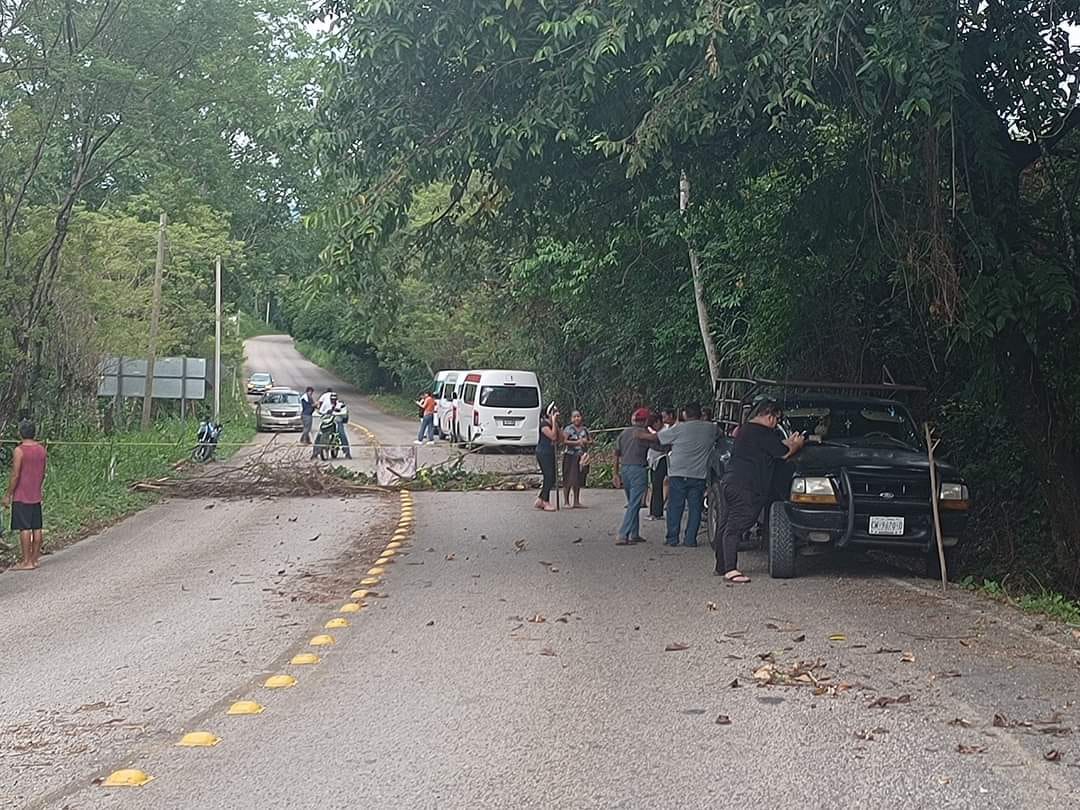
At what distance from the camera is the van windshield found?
33.0 m

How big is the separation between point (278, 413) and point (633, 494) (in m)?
29.5

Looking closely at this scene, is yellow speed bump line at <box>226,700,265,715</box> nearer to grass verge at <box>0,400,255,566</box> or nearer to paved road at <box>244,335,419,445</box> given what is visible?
grass verge at <box>0,400,255,566</box>

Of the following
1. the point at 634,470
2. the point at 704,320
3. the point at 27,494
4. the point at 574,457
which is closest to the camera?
the point at 27,494

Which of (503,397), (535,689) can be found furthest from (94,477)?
(535,689)

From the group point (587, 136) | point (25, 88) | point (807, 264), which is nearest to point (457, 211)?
point (587, 136)

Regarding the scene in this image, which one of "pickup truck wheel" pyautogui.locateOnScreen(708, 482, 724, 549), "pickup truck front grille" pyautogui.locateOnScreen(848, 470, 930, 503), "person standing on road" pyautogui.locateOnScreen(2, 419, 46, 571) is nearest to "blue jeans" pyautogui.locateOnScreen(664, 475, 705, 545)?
"pickup truck wheel" pyautogui.locateOnScreen(708, 482, 724, 549)

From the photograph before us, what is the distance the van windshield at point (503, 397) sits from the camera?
3303cm

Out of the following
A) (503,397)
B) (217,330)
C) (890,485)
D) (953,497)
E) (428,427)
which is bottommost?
(953,497)

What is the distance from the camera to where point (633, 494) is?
16047mm

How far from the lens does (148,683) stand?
8.38 metres

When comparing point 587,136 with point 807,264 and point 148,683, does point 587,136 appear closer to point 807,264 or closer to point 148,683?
point 807,264

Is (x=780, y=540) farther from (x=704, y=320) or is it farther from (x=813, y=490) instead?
(x=704, y=320)

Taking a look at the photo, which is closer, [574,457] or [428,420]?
[574,457]

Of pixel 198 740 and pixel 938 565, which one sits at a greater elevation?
pixel 938 565
